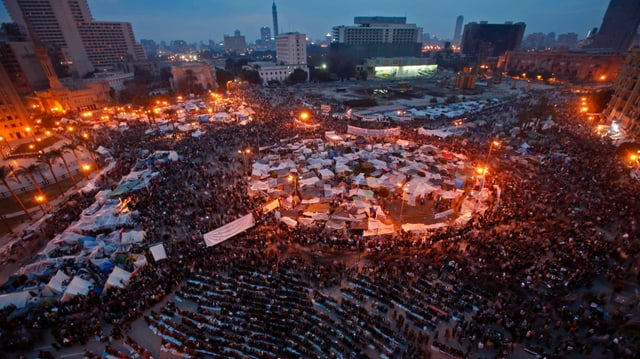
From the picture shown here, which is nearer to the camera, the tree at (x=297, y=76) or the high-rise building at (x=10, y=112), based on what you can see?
the high-rise building at (x=10, y=112)

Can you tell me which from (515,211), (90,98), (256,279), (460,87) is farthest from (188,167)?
(460,87)

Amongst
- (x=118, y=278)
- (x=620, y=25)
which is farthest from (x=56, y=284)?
(x=620, y=25)

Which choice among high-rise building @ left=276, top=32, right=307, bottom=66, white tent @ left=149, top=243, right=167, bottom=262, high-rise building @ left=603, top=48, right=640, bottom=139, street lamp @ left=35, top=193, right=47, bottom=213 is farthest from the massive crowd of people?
high-rise building @ left=276, top=32, right=307, bottom=66

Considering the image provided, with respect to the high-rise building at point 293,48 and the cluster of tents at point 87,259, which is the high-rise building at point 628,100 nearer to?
the cluster of tents at point 87,259

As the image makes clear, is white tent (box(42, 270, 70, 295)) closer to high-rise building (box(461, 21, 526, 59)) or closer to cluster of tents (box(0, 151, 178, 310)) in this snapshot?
cluster of tents (box(0, 151, 178, 310))

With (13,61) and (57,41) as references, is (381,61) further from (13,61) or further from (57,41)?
(57,41)

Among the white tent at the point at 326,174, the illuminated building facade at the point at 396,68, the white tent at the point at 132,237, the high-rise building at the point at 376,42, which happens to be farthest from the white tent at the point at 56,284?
the high-rise building at the point at 376,42

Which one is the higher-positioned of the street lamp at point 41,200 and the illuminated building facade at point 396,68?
the illuminated building facade at point 396,68

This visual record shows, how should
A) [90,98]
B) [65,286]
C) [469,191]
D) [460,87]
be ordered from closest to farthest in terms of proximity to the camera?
[65,286] < [469,191] < [90,98] < [460,87]

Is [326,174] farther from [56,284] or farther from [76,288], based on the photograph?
[56,284]
